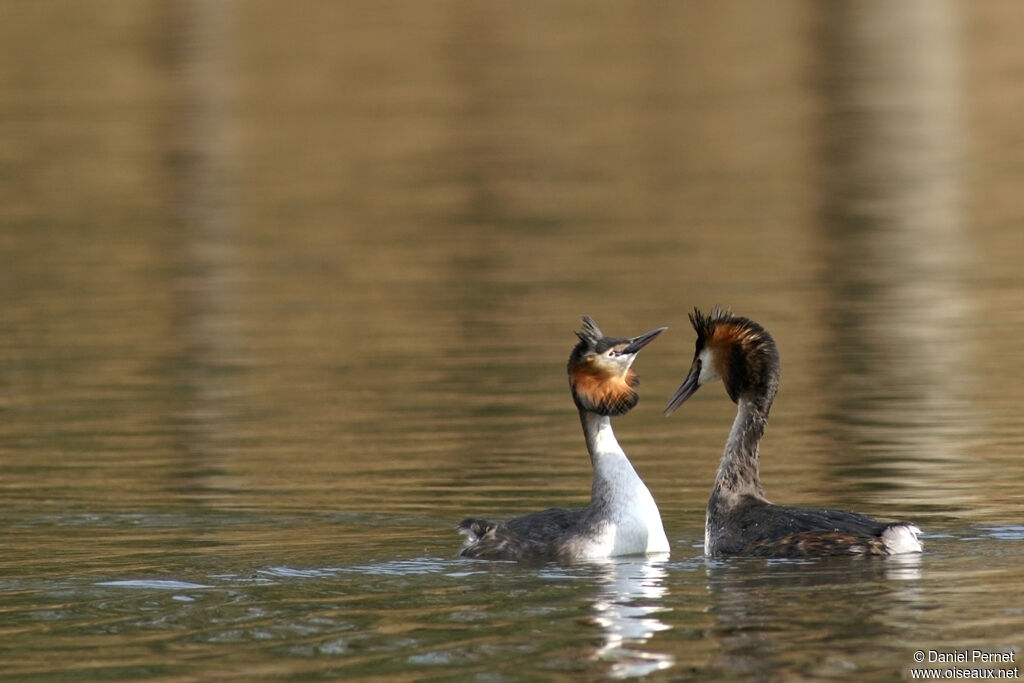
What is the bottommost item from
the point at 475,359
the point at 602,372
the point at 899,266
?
the point at 475,359

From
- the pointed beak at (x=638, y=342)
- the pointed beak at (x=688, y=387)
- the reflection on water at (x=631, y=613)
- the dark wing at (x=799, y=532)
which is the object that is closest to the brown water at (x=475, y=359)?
the reflection on water at (x=631, y=613)

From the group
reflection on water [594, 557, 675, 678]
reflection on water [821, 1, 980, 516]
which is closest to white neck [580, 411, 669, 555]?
reflection on water [594, 557, 675, 678]

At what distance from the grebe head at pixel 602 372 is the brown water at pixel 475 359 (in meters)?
0.96

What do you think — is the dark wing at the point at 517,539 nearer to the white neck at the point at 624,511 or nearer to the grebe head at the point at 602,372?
the white neck at the point at 624,511

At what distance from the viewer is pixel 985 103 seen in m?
51.9

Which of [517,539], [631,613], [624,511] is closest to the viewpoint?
[631,613]

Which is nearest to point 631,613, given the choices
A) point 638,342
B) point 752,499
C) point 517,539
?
point 517,539

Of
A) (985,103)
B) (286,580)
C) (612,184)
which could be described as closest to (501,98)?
(985,103)

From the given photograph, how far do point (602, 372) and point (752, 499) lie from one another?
3.92ft

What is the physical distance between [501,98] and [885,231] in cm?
2576

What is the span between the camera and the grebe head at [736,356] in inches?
575

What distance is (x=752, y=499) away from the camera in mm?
14148

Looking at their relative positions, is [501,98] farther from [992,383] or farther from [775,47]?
[992,383]

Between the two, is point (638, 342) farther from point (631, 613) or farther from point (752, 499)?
point (631, 613)
